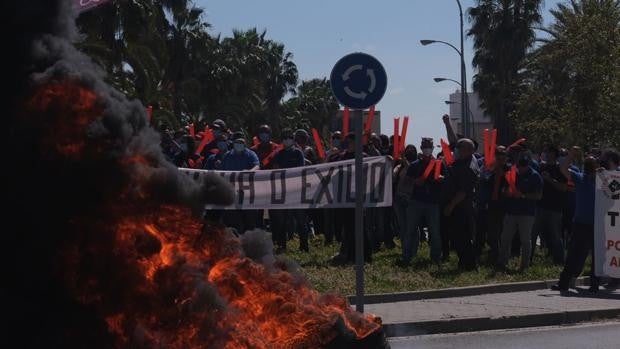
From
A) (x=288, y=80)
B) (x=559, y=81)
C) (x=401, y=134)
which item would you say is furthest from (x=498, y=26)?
(x=401, y=134)

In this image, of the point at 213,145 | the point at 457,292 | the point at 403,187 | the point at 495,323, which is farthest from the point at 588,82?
the point at 495,323

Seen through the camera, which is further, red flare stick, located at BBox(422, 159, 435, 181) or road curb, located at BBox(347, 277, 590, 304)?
red flare stick, located at BBox(422, 159, 435, 181)

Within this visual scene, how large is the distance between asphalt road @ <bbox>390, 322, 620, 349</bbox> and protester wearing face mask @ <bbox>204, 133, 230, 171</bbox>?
511 cm

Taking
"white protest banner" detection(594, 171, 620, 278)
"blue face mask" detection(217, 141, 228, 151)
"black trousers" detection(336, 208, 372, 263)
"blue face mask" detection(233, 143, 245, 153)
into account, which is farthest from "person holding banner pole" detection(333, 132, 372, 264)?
"white protest banner" detection(594, 171, 620, 278)

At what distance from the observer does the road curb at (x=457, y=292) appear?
503 inches

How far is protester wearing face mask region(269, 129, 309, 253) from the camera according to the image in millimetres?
15516

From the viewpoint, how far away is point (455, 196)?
1502 centimetres

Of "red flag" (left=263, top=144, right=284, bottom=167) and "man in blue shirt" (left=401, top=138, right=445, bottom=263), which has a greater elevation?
"red flag" (left=263, top=144, right=284, bottom=167)

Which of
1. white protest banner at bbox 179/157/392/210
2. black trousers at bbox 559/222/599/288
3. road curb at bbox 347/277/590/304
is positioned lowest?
road curb at bbox 347/277/590/304

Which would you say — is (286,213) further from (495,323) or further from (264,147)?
(495,323)

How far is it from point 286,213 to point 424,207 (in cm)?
204

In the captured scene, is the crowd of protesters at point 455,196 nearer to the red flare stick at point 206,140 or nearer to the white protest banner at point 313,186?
the red flare stick at point 206,140

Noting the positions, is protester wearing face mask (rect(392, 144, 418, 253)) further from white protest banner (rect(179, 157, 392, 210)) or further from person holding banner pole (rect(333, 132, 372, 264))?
white protest banner (rect(179, 157, 392, 210))

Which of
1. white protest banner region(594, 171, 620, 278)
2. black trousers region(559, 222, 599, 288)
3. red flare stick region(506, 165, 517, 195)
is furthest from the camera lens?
red flare stick region(506, 165, 517, 195)
